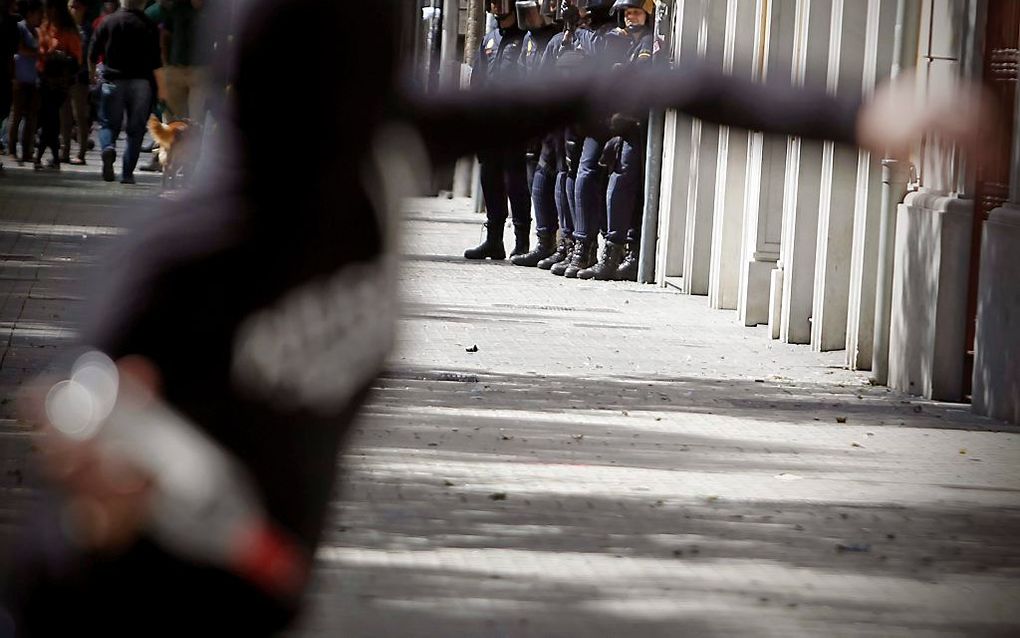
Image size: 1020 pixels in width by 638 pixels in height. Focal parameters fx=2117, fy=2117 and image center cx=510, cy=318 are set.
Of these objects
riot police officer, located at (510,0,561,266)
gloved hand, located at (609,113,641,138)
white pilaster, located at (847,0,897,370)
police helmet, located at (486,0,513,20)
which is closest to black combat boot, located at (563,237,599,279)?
riot police officer, located at (510,0,561,266)

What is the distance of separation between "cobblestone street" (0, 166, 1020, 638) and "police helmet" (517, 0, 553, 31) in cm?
635

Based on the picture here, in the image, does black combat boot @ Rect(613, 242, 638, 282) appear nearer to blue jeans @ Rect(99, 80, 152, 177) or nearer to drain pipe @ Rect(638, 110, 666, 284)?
drain pipe @ Rect(638, 110, 666, 284)

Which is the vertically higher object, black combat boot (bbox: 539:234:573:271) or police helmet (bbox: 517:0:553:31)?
police helmet (bbox: 517:0:553:31)

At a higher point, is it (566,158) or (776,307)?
(566,158)

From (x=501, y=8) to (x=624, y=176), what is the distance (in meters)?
2.84

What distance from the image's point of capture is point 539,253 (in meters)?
20.2

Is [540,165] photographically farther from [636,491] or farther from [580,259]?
[636,491]

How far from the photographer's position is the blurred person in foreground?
267 centimetres

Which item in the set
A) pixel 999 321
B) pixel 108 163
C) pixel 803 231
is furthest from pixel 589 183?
pixel 108 163

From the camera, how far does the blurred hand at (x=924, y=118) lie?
8.77ft

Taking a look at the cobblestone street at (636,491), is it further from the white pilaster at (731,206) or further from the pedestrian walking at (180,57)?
the pedestrian walking at (180,57)

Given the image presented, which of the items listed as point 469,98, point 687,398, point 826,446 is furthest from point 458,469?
point 469,98

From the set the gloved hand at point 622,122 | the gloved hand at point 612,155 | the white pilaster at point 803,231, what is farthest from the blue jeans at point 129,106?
the gloved hand at point 622,122

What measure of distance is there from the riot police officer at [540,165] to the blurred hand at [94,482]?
56.4 ft
